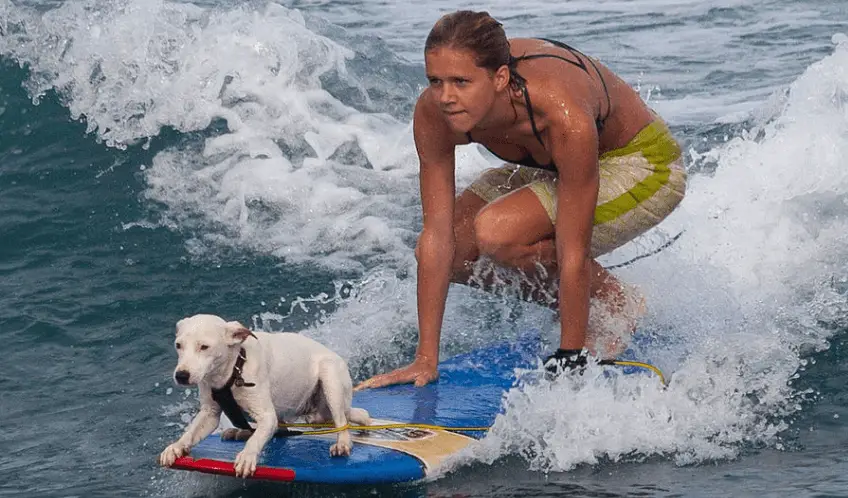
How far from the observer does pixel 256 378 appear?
4.18 meters

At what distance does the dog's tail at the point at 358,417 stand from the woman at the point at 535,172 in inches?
25.0

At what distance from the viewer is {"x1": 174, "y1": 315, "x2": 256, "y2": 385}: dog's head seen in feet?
12.9

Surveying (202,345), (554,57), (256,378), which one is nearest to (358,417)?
(256,378)

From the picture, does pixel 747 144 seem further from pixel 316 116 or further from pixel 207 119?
pixel 207 119

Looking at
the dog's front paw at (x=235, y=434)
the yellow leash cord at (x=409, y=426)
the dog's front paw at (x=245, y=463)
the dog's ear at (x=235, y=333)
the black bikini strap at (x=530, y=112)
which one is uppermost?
the black bikini strap at (x=530, y=112)

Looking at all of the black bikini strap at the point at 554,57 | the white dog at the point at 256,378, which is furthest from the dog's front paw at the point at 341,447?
the black bikini strap at the point at 554,57

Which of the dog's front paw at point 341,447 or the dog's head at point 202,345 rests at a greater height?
the dog's head at point 202,345

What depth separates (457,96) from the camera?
482 centimetres

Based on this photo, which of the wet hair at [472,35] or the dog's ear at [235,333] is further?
the wet hair at [472,35]

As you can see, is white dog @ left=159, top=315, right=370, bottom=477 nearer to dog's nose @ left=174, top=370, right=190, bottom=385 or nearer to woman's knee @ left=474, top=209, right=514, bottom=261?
dog's nose @ left=174, top=370, right=190, bottom=385

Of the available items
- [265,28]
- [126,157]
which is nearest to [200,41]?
[265,28]

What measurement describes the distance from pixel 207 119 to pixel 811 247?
14.9ft

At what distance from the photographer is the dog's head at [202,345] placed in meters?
3.93

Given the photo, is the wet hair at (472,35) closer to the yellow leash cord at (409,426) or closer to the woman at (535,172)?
the woman at (535,172)
